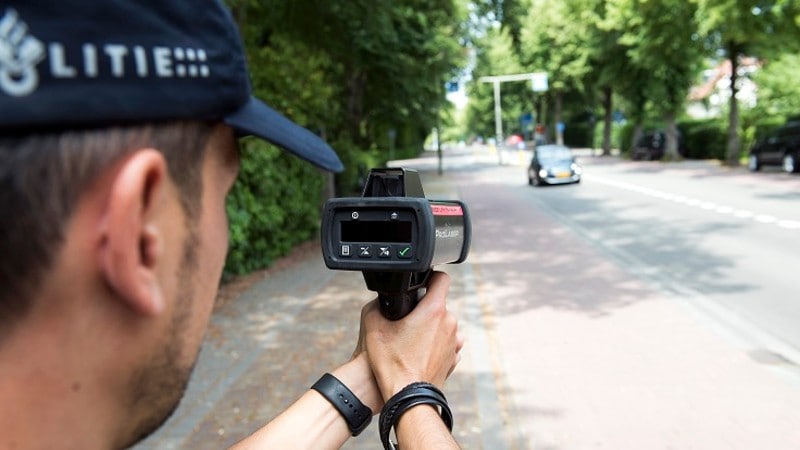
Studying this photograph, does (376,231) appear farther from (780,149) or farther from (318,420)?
(780,149)

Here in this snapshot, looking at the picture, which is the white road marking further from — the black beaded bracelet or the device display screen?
the device display screen

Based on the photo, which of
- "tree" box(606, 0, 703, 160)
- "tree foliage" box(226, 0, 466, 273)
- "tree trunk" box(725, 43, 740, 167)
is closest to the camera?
"tree foliage" box(226, 0, 466, 273)

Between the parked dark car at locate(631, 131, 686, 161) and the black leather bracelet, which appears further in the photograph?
the parked dark car at locate(631, 131, 686, 161)

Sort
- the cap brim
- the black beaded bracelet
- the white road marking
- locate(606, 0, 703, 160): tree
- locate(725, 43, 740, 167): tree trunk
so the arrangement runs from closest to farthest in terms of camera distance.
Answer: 1. the cap brim
2. the black beaded bracelet
3. the white road marking
4. locate(606, 0, 703, 160): tree
5. locate(725, 43, 740, 167): tree trunk

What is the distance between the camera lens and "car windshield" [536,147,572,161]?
81.0ft

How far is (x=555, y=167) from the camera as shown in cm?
2442

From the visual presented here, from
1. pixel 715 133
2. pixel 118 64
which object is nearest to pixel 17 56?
pixel 118 64

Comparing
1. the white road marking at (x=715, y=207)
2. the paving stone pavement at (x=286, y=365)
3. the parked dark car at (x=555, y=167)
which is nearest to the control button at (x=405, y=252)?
the paving stone pavement at (x=286, y=365)

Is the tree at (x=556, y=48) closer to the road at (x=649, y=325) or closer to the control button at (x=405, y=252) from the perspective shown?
the road at (x=649, y=325)

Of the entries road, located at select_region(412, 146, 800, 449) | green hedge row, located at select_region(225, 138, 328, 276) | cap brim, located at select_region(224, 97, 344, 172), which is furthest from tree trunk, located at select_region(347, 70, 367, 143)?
cap brim, located at select_region(224, 97, 344, 172)

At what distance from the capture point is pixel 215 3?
95 centimetres

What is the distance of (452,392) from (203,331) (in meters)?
4.17

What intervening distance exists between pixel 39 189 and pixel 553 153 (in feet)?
81.8

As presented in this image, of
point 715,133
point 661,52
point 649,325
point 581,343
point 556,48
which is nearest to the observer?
point 581,343
